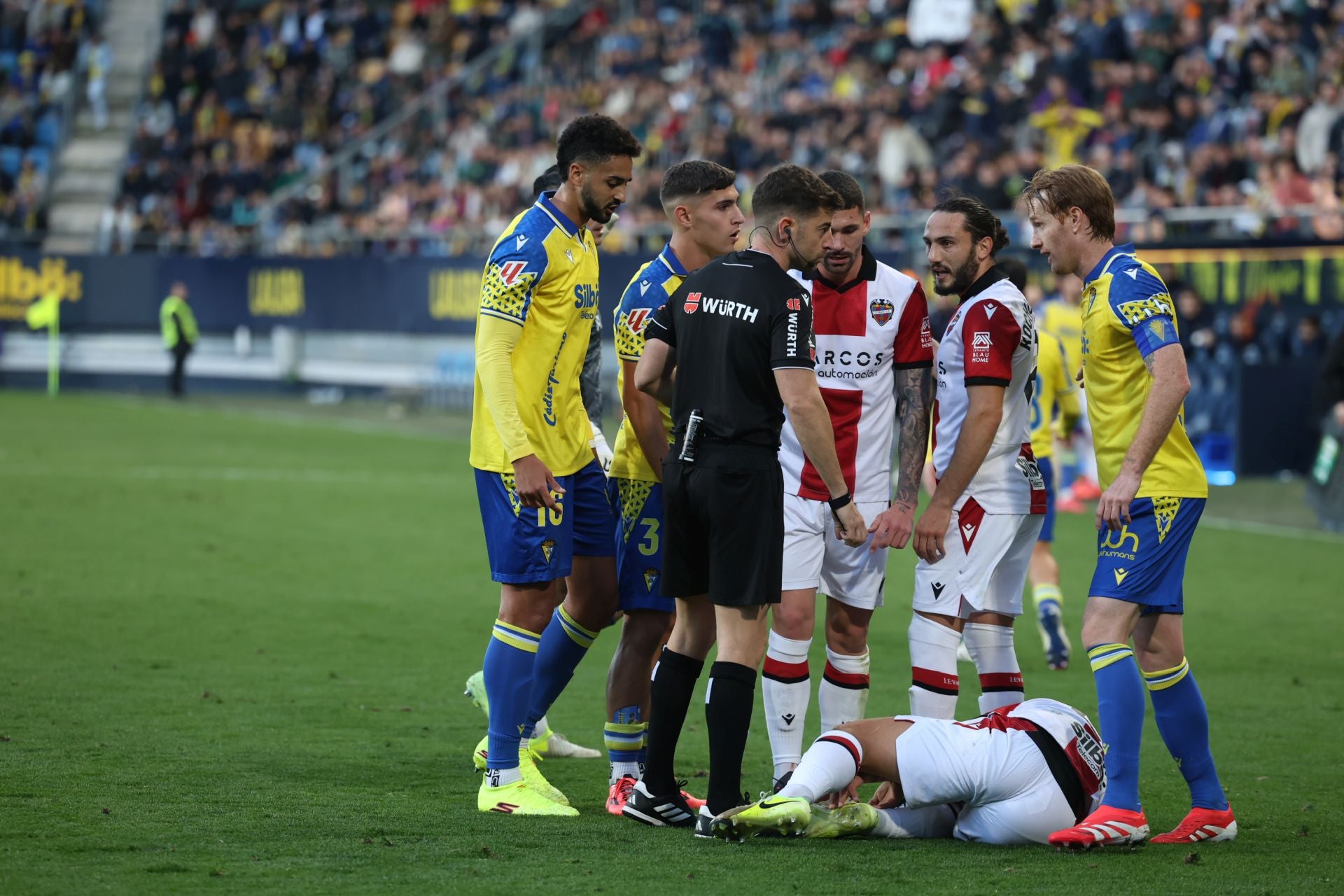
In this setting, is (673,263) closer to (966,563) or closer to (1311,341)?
(966,563)

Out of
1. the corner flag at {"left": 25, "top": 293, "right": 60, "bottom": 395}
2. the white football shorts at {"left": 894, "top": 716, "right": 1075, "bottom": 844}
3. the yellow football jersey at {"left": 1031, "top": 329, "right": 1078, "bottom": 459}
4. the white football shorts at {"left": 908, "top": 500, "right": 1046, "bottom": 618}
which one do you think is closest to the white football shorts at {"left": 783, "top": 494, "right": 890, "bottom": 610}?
the white football shorts at {"left": 908, "top": 500, "right": 1046, "bottom": 618}

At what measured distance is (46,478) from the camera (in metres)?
17.5

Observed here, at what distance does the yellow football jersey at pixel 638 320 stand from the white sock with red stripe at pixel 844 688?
3.13 feet

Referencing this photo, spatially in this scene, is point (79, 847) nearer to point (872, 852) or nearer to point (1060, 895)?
point (872, 852)

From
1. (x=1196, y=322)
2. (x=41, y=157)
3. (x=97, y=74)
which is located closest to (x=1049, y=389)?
(x=1196, y=322)

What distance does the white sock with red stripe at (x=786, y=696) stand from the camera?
19.2 ft

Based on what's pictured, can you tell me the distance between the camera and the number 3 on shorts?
6160 millimetres

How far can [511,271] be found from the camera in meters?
5.80

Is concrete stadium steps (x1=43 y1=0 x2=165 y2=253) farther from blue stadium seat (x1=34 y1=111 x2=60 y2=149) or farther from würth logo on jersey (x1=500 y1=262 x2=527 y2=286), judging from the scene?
würth logo on jersey (x1=500 y1=262 x2=527 y2=286)

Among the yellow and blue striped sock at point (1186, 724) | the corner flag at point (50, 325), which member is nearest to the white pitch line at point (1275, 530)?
the yellow and blue striped sock at point (1186, 724)

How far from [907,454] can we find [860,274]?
0.70 m

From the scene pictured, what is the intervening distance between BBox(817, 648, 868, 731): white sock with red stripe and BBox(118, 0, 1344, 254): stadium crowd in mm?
14141

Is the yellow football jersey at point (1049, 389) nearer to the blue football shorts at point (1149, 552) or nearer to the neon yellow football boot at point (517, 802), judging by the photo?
the blue football shorts at point (1149, 552)

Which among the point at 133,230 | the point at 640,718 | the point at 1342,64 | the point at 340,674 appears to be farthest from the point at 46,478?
the point at 133,230
